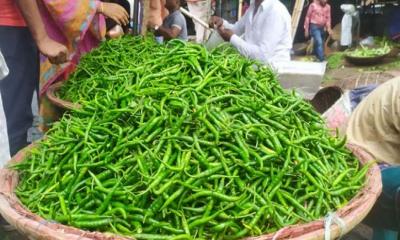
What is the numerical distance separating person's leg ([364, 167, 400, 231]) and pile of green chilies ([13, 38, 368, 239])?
722 millimetres

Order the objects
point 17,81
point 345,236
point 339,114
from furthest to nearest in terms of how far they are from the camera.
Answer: point 345,236 < point 339,114 < point 17,81

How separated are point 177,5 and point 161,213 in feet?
19.4

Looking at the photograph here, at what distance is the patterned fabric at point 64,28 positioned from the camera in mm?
3553

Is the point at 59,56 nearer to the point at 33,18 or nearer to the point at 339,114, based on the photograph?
the point at 33,18

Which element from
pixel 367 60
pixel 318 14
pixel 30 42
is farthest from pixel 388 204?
pixel 318 14

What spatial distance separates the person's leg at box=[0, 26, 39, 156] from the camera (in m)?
3.51

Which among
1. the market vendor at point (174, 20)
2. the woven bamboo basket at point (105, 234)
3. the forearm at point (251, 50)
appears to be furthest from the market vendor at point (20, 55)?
the market vendor at point (174, 20)

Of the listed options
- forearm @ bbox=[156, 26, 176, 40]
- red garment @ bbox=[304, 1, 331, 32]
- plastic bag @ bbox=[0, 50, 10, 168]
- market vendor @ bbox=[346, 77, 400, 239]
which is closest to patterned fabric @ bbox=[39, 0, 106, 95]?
plastic bag @ bbox=[0, 50, 10, 168]

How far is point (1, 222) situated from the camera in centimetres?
358

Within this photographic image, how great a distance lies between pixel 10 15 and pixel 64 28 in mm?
356

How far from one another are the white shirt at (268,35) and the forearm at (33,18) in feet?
7.08

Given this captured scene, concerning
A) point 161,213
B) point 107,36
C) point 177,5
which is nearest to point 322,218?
point 161,213

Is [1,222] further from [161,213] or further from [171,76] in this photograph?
[161,213]

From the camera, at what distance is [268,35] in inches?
200
